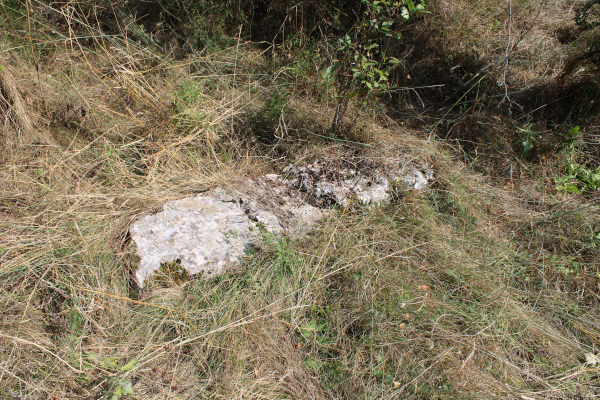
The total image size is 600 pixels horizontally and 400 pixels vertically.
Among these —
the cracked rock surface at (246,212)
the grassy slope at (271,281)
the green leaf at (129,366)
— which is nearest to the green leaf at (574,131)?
the grassy slope at (271,281)

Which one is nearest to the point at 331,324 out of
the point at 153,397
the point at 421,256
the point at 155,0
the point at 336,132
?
the point at 421,256

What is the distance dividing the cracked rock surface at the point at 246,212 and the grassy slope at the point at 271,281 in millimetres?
110

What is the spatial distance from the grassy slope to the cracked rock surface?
0.11 m

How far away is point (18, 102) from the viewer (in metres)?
2.88

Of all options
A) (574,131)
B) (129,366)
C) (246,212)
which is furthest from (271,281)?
(574,131)

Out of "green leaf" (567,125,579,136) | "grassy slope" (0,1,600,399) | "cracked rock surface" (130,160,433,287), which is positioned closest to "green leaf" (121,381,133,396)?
"grassy slope" (0,1,600,399)

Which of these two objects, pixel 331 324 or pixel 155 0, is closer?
pixel 331 324

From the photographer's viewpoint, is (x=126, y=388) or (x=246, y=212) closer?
(x=126, y=388)

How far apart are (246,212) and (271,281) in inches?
21.6

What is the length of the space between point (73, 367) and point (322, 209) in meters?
1.71

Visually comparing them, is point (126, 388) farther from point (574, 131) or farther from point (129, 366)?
point (574, 131)

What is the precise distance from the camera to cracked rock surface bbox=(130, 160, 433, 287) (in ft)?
7.14

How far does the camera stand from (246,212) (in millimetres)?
2482

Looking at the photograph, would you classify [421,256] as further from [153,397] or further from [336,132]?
[153,397]
